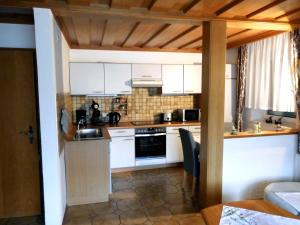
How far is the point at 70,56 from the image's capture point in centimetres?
440

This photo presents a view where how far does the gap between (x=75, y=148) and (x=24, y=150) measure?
1.93 feet

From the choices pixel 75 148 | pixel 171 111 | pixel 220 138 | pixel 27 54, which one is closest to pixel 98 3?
pixel 27 54

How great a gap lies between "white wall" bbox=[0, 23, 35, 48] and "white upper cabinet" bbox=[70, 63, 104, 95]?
154 cm

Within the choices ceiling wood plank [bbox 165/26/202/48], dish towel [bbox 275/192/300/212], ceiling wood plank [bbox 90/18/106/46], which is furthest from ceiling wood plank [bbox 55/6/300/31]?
dish towel [bbox 275/192/300/212]

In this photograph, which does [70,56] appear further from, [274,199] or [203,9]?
[274,199]

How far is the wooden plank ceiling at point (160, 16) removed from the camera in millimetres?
2303

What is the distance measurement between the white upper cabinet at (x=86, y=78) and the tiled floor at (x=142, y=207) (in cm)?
165

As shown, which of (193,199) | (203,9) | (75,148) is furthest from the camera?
(193,199)

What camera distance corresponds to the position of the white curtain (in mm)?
3582

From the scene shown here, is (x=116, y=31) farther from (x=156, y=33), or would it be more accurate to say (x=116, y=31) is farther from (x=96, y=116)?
(x=96, y=116)

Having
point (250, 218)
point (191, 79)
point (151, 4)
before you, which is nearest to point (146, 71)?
point (191, 79)

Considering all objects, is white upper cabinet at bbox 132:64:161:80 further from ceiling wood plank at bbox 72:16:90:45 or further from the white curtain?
the white curtain

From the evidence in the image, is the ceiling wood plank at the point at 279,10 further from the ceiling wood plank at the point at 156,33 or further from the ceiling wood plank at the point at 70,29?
the ceiling wood plank at the point at 70,29

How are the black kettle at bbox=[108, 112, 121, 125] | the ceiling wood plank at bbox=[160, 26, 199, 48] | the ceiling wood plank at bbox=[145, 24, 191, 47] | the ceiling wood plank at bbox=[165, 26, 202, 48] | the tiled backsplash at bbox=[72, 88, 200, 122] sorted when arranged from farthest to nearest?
the tiled backsplash at bbox=[72, 88, 200, 122]
the black kettle at bbox=[108, 112, 121, 125]
the ceiling wood plank at bbox=[165, 26, 202, 48]
the ceiling wood plank at bbox=[160, 26, 199, 48]
the ceiling wood plank at bbox=[145, 24, 191, 47]
